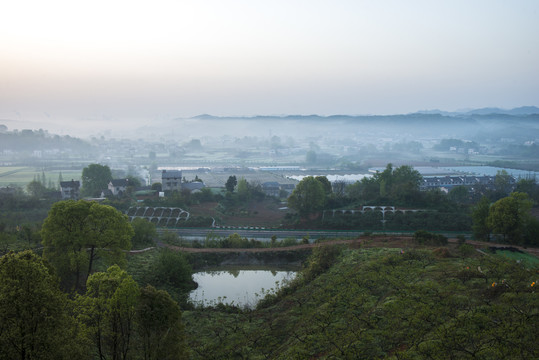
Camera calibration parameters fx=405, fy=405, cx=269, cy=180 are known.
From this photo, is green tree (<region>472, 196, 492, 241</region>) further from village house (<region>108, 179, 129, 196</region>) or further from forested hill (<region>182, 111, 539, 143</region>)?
forested hill (<region>182, 111, 539, 143</region>)

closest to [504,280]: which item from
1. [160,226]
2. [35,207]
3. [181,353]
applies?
[181,353]

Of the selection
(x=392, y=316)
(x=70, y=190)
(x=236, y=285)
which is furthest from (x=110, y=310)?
(x=70, y=190)

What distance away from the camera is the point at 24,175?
129ft

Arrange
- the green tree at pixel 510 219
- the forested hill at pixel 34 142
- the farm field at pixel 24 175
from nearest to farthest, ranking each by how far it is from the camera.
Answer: the green tree at pixel 510 219
the farm field at pixel 24 175
the forested hill at pixel 34 142

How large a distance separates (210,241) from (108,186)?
14.4m

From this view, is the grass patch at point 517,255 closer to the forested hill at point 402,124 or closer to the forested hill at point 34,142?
the forested hill at point 34,142

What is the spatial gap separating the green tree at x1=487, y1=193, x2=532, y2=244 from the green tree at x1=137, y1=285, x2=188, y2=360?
1283 cm

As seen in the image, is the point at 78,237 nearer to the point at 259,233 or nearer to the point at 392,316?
the point at 392,316

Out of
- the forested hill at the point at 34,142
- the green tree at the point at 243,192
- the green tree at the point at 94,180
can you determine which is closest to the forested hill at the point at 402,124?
the forested hill at the point at 34,142

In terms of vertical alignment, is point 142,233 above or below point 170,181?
below

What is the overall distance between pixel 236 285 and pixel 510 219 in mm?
10018

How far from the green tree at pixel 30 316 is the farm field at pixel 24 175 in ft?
108

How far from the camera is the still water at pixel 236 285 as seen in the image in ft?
38.4

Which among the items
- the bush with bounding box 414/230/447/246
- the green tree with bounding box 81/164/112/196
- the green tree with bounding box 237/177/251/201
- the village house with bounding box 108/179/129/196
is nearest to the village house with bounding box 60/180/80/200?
the green tree with bounding box 81/164/112/196
